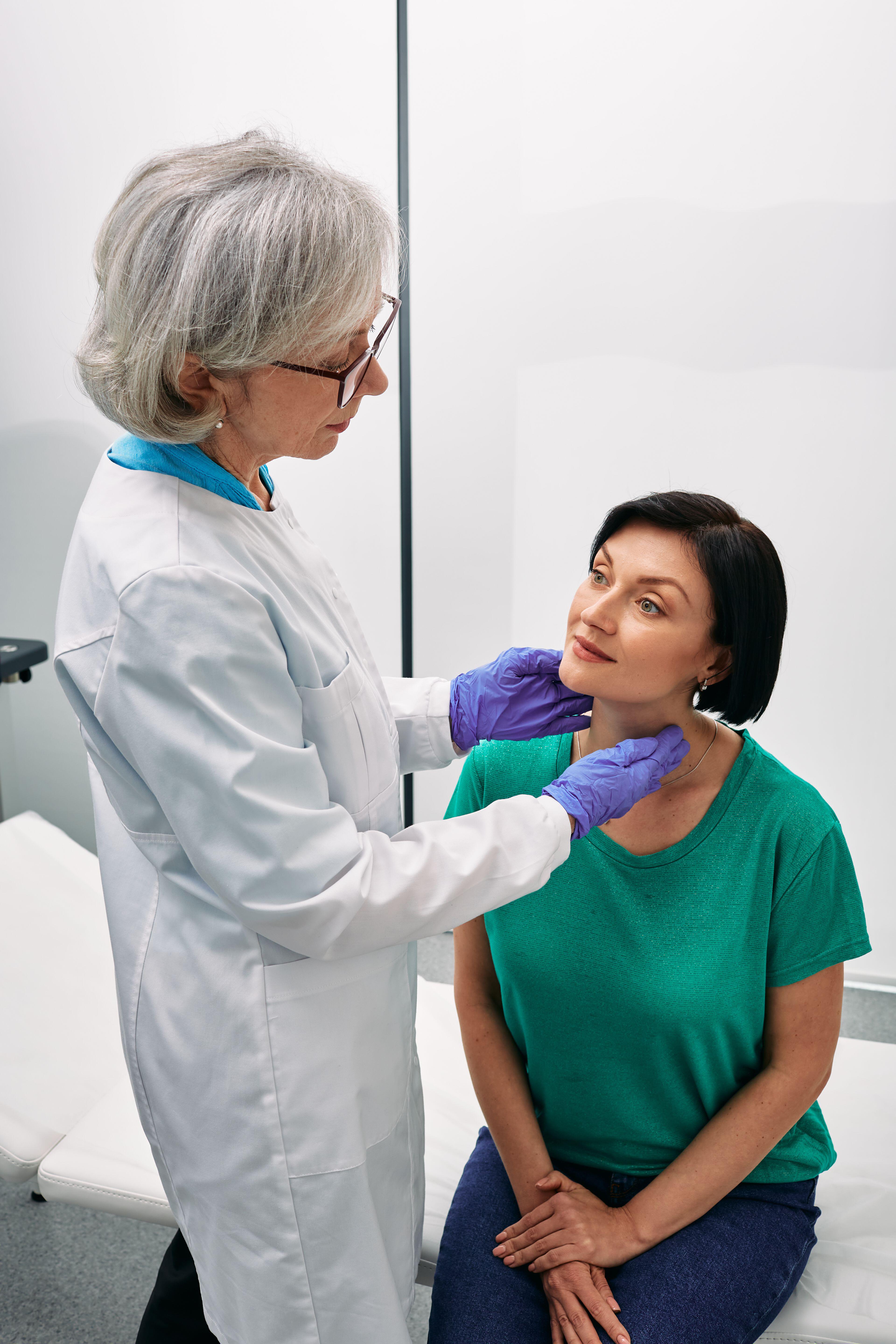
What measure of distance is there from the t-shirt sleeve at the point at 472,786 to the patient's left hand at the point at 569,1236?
47 centimetres

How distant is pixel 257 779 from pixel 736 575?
59cm

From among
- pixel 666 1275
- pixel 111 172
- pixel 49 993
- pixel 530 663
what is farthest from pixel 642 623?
pixel 111 172

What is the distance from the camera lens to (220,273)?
0.81 meters

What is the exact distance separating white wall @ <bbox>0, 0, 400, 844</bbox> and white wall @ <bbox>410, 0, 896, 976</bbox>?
153 mm

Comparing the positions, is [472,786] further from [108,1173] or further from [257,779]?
[108,1173]

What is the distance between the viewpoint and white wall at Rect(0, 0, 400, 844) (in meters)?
2.28

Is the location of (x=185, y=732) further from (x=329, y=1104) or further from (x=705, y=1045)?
(x=705, y=1045)

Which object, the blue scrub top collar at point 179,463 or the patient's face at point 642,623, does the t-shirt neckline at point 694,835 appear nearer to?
the patient's face at point 642,623

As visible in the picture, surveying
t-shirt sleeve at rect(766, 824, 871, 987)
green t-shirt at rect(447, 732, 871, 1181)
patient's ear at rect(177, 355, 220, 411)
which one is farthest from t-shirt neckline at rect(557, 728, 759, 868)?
patient's ear at rect(177, 355, 220, 411)

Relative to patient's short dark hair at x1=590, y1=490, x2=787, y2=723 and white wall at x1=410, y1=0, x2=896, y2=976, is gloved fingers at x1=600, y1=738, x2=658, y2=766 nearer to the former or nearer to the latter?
patient's short dark hair at x1=590, y1=490, x2=787, y2=723

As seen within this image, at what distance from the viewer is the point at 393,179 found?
2307 mm

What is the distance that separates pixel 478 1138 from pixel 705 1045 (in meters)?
0.41

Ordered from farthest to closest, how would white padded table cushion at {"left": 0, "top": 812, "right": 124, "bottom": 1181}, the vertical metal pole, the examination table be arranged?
the vertical metal pole, white padded table cushion at {"left": 0, "top": 812, "right": 124, "bottom": 1181}, the examination table

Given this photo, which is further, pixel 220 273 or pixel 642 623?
pixel 642 623
